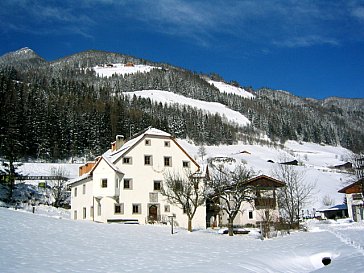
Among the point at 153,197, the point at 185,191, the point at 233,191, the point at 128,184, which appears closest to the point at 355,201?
the point at 233,191

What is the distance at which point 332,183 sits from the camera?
8538 cm

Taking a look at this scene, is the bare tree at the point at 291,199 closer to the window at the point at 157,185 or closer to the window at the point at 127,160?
the window at the point at 157,185

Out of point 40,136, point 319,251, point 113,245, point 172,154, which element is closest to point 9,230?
point 113,245

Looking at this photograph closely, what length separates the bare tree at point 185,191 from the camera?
38.2 meters

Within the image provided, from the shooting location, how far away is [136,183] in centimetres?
4509

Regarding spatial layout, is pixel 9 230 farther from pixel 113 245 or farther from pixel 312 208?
pixel 312 208

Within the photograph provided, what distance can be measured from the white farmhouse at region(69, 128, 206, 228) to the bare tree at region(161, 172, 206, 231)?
125 centimetres

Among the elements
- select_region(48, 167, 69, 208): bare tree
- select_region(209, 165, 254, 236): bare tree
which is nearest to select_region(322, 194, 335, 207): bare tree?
select_region(209, 165, 254, 236): bare tree

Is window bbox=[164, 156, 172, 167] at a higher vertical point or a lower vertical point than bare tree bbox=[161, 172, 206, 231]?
higher

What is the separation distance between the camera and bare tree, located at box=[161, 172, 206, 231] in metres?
38.2

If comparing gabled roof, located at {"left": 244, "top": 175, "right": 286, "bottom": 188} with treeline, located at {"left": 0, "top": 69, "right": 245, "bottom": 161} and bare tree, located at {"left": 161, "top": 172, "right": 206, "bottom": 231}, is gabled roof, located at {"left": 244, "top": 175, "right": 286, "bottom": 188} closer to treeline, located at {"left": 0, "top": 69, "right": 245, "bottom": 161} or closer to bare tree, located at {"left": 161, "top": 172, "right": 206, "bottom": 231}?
bare tree, located at {"left": 161, "top": 172, "right": 206, "bottom": 231}

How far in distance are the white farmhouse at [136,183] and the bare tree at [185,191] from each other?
1.25 metres

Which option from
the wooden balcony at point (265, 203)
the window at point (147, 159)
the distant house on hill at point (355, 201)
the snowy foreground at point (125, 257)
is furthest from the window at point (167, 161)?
the distant house on hill at point (355, 201)

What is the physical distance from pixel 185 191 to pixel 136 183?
7.59 m
